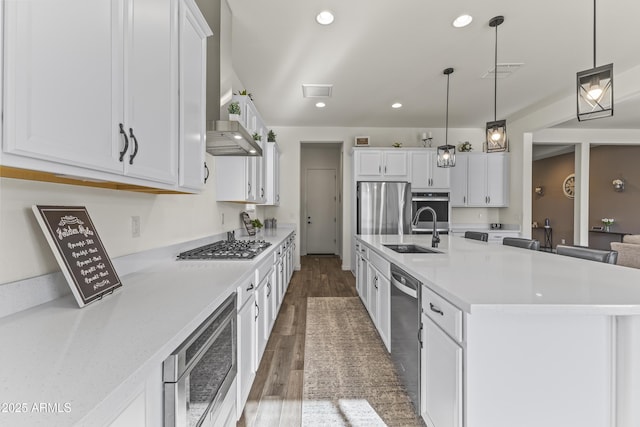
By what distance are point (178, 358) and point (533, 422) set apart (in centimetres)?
128

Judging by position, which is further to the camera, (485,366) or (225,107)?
(225,107)

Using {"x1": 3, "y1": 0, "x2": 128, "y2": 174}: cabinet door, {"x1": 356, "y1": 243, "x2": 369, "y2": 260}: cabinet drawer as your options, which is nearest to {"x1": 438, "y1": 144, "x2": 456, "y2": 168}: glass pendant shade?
{"x1": 356, "y1": 243, "x2": 369, "y2": 260}: cabinet drawer

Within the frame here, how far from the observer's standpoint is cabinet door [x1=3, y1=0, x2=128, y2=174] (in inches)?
26.9

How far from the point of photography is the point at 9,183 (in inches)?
38.0

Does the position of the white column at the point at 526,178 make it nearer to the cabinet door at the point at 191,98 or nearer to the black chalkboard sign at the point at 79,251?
the cabinet door at the point at 191,98

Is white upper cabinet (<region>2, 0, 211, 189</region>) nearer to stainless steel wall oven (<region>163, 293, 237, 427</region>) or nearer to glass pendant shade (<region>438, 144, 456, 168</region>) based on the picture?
stainless steel wall oven (<region>163, 293, 237, 427</region>)

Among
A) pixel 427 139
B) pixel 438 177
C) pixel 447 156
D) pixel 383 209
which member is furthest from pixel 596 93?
pixel 427 139

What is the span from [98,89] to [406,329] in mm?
1910

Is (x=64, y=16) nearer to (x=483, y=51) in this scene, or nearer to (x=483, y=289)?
(x=483, y=289)

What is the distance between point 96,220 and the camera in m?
1.34

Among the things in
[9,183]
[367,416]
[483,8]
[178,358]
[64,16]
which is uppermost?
[483,8]

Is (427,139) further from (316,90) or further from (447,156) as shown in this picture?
(316,90)

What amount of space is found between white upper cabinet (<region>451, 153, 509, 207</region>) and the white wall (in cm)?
490

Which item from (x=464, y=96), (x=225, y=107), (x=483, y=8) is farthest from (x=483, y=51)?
(x=225, y=107)
